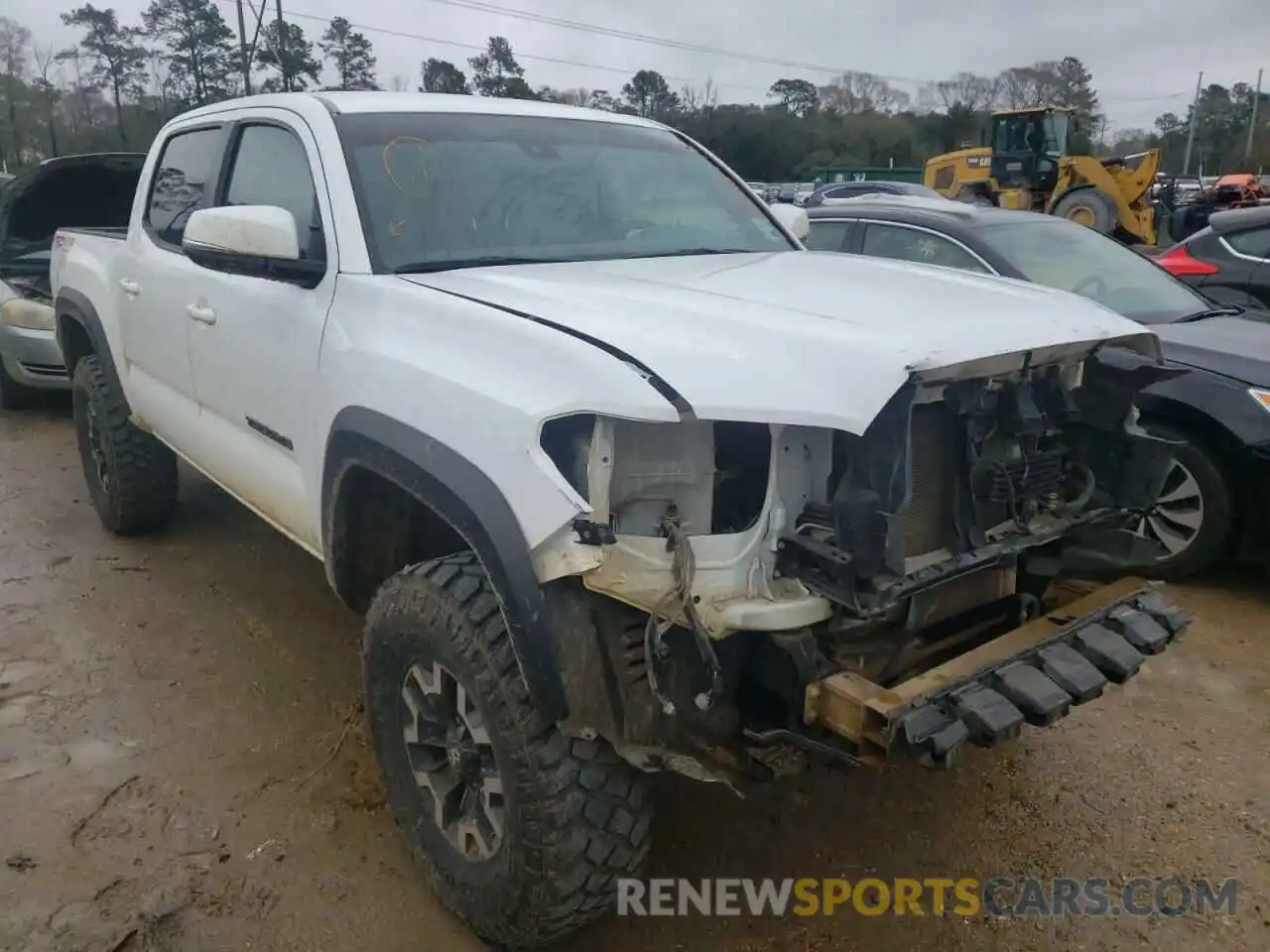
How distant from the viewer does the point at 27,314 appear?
301 inches

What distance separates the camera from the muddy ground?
265cm

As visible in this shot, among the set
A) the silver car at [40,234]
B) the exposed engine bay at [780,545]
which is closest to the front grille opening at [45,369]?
the silver car at [40,234]

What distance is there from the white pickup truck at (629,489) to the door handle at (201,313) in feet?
0.82

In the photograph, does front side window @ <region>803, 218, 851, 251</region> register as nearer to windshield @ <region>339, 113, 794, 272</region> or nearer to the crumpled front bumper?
windshield @ <region>339, 113, 794, 272</region>

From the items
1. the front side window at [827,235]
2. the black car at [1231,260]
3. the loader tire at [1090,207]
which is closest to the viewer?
the front side window at [827,235]

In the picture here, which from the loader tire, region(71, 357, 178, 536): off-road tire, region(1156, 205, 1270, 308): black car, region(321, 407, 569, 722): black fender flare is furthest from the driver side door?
the loader tire

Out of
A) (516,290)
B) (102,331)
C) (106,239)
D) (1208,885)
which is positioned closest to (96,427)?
(102,331)

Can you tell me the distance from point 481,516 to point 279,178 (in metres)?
1.87

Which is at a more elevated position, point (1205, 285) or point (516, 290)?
point (516, 290)

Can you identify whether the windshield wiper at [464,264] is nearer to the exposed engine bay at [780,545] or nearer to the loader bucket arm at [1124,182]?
the exposed engine bay at [780,545]

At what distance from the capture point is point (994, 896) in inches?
109

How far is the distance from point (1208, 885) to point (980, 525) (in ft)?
4.21

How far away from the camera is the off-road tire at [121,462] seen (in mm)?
4879

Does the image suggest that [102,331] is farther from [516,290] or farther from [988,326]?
[988,326]
